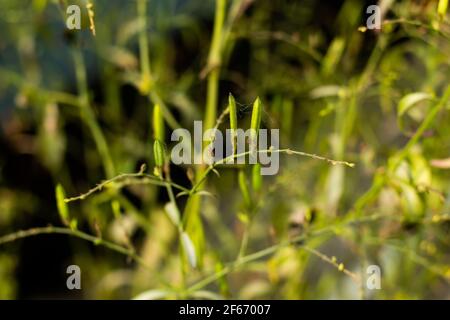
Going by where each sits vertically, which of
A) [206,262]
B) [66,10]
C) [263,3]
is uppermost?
[263,3]

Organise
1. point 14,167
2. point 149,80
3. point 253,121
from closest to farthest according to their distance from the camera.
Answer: point 253,121, point 149,80, point 14,167

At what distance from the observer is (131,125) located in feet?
4.30

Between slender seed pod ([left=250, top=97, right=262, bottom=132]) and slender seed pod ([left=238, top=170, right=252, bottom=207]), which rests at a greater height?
slender seed pod ([left=250, top=97, right=262, bottom=132])

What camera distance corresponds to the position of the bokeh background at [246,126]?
0.87 m

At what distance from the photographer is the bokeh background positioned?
0.87 m

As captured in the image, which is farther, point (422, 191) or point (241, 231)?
point (241, 231)

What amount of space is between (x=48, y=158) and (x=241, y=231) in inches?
16.2

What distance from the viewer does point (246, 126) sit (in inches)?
31.7

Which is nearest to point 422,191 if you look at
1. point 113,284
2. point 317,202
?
point 317,202
